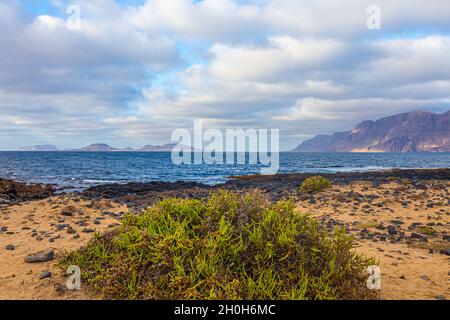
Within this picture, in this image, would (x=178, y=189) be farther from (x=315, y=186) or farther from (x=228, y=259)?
(x=228, y=259)

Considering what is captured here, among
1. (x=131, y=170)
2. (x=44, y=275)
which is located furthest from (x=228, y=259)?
(x=131, y=170)

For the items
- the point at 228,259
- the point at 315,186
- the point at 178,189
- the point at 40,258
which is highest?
the point at 228,259

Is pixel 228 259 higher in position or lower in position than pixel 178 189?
higher

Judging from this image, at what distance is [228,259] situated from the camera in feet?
16.0

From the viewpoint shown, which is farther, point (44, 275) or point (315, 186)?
point (315, 186)

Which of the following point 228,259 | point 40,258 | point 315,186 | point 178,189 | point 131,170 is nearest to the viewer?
point 228,259

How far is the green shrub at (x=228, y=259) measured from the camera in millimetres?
4523

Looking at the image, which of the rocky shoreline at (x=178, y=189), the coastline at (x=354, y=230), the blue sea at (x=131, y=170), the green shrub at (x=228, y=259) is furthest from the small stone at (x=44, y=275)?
the blue sea at (x=131, y=170)

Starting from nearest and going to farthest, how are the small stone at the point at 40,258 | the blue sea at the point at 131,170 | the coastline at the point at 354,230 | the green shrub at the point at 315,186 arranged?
the coastline at the point at 354,230 < the small stone at the point at 40,258 < the green shrub at the point at 315,186 < the blue sea at the point at 131,170

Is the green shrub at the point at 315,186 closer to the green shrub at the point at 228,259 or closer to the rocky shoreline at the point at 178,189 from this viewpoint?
the rocky shoreline at the point at 178,189
